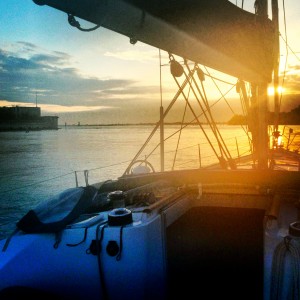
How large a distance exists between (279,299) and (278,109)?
4521 millimetres

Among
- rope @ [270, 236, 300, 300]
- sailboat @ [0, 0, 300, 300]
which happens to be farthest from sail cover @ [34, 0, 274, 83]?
rope @ [270, 236, 300, 300]

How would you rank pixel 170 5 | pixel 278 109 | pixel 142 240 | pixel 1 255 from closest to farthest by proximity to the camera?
1. pixel 170 5
2. pixel 142 240
3. pixel 1 255
4. pixel 278 109

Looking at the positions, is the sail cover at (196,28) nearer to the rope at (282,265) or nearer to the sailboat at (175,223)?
the sailboat at (175,223)

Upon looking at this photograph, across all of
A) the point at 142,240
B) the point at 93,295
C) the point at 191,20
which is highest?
the point at 191,20

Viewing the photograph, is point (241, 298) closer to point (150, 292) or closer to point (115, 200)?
point (150, 292)

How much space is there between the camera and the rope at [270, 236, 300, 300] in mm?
2754

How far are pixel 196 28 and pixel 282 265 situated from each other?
7.85ft

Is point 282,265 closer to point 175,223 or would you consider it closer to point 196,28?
point 175,223

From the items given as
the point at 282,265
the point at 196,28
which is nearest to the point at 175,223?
the point at 282,265

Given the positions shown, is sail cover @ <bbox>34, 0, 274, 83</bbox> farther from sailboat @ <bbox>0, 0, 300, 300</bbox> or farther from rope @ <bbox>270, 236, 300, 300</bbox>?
rope @ <bbox>270, 236, 300, 300</bbox>

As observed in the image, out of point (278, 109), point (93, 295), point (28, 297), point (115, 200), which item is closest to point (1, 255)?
point (28, 297)

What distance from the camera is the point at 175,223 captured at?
4258 millimetres

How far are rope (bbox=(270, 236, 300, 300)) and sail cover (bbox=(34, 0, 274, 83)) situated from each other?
2.14 meters

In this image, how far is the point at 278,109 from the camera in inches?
256
